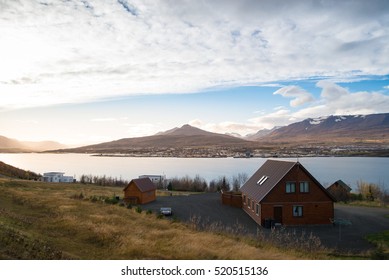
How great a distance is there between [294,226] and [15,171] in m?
66.1

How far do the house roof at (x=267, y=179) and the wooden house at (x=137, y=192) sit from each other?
45.6 feet

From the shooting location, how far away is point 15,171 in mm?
74438

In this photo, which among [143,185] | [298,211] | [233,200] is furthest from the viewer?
[143,185]

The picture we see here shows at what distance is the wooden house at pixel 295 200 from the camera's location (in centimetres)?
3077

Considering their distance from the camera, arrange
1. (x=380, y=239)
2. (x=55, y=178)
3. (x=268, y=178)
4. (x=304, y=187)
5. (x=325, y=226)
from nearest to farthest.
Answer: (x=380, y=239), (x=325, y=226), (x=304, y=187), (x=268, y=178), (x=55, y=178)

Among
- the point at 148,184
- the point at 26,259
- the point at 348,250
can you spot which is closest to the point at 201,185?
the point at 148,184

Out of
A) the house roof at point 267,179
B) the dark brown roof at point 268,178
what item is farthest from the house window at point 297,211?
the dark brown roof at point 268,178

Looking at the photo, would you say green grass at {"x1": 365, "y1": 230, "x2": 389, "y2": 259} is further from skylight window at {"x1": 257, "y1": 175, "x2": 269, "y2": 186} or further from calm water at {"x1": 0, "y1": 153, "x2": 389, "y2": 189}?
calm water at {"x1": 0, "y1": 153, "x2": 389, "y2": 189}

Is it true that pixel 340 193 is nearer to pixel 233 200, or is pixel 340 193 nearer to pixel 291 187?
pixel 233 200

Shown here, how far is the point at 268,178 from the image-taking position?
1335 inches

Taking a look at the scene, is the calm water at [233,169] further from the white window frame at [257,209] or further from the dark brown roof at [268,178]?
the white window frame at [257,209]

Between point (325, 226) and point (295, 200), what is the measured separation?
3.49 metres

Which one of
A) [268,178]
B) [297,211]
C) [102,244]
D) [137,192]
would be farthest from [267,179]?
[102,244]

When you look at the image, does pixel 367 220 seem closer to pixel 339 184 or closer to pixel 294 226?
pixel 294 226
